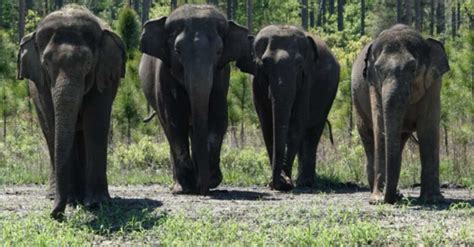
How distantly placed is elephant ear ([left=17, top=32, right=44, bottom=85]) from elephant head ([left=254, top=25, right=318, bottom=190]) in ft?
14.8

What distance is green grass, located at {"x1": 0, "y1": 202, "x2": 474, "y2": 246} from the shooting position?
33.0 ft

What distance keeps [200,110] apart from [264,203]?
1.66 metres

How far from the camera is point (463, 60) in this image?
22.3 metres

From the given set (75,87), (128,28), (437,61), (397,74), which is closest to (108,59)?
(75,87)

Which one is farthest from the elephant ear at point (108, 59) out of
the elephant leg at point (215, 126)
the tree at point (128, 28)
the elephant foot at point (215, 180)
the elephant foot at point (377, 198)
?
the tree at point (128, 28)

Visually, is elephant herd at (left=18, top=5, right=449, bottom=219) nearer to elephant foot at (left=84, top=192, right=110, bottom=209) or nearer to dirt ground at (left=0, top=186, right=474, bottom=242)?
elephant foot at (left=84, top=192, right=110, bottom=209)

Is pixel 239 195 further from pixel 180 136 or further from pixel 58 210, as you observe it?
pixel 58 210

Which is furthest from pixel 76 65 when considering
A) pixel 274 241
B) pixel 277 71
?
pixel 277 71

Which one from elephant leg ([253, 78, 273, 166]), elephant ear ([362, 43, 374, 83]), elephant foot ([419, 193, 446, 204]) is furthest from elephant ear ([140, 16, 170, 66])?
elephant foot ([419, 193, 446, 204])

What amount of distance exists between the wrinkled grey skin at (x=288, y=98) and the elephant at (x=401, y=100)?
217cm

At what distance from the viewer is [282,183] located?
52.3ft

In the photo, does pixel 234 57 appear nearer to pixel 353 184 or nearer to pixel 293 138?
pixel 293 138

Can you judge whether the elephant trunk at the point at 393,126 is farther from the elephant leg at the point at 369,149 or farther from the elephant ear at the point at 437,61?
the elephant leg at the point at 369,149

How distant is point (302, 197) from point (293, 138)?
2149mm
